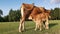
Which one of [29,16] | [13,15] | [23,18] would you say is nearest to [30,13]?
[29,16]

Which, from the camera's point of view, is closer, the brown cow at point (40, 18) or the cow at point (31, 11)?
the cow at point (31, 11)

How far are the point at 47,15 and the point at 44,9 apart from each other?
0.61 meters

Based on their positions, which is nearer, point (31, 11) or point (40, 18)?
point (40, 18)

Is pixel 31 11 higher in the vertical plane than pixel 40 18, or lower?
higher

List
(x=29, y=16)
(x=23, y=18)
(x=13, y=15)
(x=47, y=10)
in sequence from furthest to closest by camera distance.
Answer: (x=13, y=15)
(x=47, y=10)
(x=29, y=16)
(x=23, y=18)

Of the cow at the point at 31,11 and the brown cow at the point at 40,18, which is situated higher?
the cow at the point at 31,11

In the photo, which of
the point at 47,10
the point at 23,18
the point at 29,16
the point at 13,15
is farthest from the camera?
the point at 13,15

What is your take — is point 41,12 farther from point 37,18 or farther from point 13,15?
point 13,15

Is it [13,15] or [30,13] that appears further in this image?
[13,15]

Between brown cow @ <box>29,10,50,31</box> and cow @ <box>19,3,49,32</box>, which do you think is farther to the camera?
brown cow @ <box>29,10,50,31</box>

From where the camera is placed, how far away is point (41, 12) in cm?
1180

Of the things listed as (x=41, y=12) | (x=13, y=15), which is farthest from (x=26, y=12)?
(x=13, y=15)

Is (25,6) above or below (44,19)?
above

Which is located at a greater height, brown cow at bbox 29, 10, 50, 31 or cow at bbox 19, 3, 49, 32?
cow at bbox 19, 3, 49, 32
